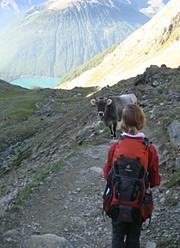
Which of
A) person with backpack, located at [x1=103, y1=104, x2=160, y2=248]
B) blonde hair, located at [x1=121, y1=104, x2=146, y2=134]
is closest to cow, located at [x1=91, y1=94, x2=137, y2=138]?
blonde hair, located at [x1=121, y1=104, x2=146, y2=134]

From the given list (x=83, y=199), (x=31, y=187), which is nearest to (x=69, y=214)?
(x=83, y=199)

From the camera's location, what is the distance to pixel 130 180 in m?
7.04

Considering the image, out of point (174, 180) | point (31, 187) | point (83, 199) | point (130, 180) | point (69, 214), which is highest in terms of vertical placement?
point (130, 180)

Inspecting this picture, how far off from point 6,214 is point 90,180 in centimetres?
392

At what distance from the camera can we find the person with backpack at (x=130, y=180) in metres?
7.07

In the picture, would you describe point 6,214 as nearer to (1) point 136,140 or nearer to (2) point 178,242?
(2) point 178,242

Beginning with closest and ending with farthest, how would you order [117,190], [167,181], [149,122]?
[117,190]
[167,181]
[149,122]

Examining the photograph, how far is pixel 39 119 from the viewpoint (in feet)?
161

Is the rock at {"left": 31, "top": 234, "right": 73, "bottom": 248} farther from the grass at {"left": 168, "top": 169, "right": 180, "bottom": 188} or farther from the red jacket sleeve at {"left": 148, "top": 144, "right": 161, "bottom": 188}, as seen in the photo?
the red jacket sleeve at {"left": 148, "top": 144, "right": 161, "bottom": 188}

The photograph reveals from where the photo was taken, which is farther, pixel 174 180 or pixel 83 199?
pixel 83 199

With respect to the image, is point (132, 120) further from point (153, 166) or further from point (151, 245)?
point (151, 245)

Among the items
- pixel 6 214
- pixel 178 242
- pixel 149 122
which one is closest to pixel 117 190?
pixel 178 242

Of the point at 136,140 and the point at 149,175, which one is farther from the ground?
the point at 136,140

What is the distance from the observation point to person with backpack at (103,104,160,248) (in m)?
7.07
